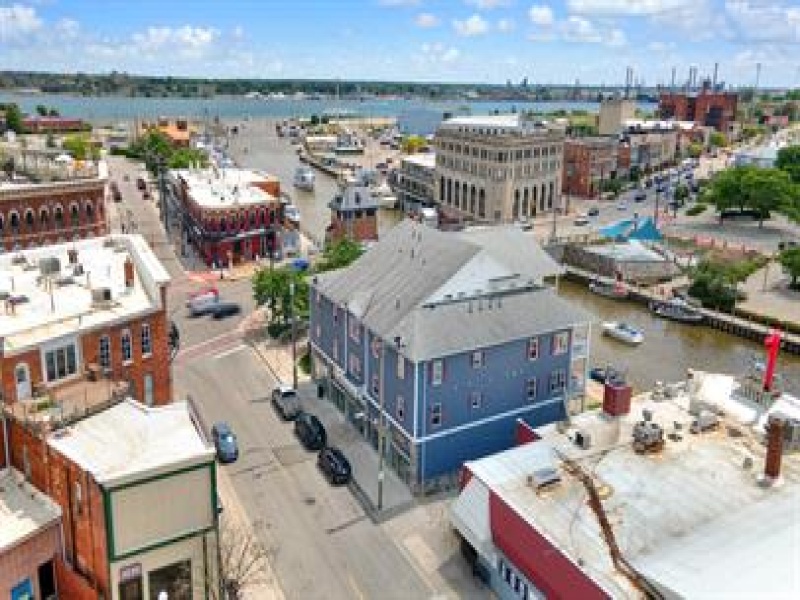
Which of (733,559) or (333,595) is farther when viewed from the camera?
(333,595)

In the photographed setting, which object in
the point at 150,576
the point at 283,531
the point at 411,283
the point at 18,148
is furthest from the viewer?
the point at 18,148

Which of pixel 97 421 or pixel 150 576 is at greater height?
pixel 97 421

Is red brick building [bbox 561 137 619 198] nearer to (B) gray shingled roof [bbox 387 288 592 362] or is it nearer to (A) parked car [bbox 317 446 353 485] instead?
(B) gray shingled roof [bbox 387 288 592 362]

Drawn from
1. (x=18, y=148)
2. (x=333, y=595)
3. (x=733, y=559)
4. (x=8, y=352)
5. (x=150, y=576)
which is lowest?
(x=333, y=595)

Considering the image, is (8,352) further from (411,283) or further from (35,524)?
(411,283)

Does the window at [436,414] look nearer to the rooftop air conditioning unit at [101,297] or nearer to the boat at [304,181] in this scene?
the rooftop air conditioning unit at [101,297]

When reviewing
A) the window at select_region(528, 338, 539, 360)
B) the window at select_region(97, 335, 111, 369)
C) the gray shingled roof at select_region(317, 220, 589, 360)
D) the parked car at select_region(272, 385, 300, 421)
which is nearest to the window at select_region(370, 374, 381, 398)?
the gray shingled roof at select_region(317, 220, 589, 360)

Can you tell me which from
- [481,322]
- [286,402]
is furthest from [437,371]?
[286,402]

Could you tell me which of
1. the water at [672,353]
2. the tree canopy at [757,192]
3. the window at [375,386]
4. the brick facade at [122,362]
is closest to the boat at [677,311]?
the water at [672,353]

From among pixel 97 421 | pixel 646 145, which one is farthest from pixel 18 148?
pixel 646 145
